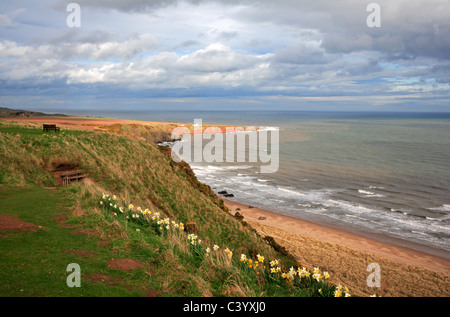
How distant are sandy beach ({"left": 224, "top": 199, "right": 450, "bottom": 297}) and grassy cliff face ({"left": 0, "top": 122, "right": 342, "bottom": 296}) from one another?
3.31m

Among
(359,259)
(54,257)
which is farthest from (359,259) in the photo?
(54,257)

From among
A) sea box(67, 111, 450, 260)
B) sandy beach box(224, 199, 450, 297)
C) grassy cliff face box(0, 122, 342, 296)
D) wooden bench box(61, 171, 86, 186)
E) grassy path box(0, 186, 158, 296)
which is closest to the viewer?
grassy path box(0, 186, 158, 296)

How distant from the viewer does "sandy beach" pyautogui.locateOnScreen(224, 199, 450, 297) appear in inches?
581

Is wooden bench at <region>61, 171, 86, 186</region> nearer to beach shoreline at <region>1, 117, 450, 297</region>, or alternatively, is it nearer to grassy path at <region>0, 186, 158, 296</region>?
grassy path at <region>0, 186, 158, 296</region>

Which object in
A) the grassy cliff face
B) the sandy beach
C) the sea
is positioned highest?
the grassy cliff face

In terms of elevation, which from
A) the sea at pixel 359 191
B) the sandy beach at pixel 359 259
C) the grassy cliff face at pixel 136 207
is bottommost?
the sandy beach at pixel 359 259

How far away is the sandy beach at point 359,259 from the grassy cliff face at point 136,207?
331 centimetres

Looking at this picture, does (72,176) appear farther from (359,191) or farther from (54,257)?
(359,191)

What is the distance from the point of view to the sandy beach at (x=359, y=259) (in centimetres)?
1475

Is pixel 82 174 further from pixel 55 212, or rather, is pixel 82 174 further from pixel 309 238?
pixel 309 238

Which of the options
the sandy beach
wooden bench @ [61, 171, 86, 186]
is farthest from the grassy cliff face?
the sandy beach

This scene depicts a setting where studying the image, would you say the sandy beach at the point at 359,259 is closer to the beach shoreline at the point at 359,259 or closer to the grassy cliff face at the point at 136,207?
the beach shoreline at the point at 359,259

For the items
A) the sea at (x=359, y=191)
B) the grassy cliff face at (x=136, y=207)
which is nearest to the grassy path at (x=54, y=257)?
the grassy cliff face at (x=136, y=207)
